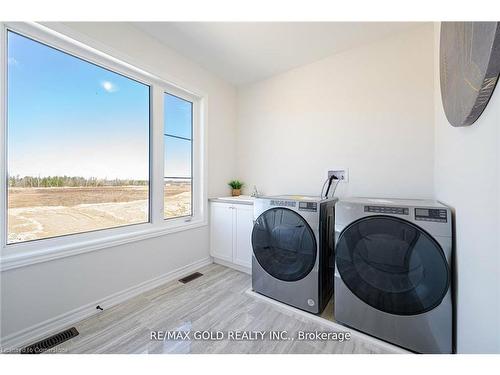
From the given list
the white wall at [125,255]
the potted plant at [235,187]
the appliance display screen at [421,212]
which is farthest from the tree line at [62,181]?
the appliance display screen at [421,212]

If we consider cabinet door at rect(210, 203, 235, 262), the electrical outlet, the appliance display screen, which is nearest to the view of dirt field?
cabinet door at rect(210, 203, 235, 262)

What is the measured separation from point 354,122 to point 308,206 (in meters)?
1.11

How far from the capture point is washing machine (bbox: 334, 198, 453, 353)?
45.3 inches

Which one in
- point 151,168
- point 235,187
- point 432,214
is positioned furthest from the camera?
point 235,187

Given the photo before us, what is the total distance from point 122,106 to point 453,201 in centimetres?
267

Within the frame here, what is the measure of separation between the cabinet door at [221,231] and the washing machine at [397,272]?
1.31 meters

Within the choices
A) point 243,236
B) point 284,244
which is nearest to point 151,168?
point 243,236

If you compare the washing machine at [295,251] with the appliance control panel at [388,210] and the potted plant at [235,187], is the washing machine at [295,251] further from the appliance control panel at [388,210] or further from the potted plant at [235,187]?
the potted plant at [235,187]

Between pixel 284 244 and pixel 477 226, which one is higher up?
pixel 477 226

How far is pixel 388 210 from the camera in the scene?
1285mm

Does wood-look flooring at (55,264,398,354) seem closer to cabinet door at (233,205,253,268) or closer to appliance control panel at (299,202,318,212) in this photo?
cabinet door at (233,205,253,268)

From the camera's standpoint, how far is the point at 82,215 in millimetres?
1654

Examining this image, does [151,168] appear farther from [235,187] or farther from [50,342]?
[50,342]
